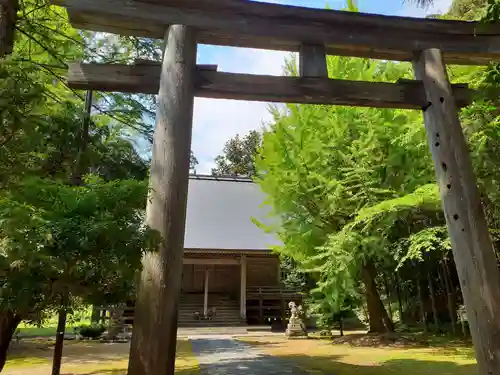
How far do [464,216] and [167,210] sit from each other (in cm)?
291

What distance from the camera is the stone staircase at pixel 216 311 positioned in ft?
58.1

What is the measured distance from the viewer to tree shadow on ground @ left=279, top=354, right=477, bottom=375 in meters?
6.48

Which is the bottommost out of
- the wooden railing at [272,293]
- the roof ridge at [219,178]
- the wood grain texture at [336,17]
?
the wooden railing at [272,293]

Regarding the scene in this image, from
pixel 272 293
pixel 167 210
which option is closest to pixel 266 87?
pixel 167 210

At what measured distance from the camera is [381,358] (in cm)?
825

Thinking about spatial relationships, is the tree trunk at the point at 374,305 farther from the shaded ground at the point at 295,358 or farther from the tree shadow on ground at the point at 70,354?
the tree shadow on ground at the point at 70,354

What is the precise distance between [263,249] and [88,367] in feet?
36.5

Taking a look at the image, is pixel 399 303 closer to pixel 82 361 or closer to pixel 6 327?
pixel 82 361

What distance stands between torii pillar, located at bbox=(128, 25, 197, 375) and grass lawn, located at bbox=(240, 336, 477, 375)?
4212 millimetres

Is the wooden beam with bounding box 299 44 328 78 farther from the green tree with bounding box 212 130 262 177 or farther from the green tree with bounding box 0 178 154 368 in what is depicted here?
the green tree with bounding box 212 130 262 177

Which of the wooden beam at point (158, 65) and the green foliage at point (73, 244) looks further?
the wooden beam at point (158, 65)

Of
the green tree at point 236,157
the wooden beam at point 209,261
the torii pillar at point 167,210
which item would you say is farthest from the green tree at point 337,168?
the green tree at point 236,157

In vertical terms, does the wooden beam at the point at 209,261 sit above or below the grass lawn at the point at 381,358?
above

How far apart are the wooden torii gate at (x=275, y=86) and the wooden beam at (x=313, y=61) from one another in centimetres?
1
